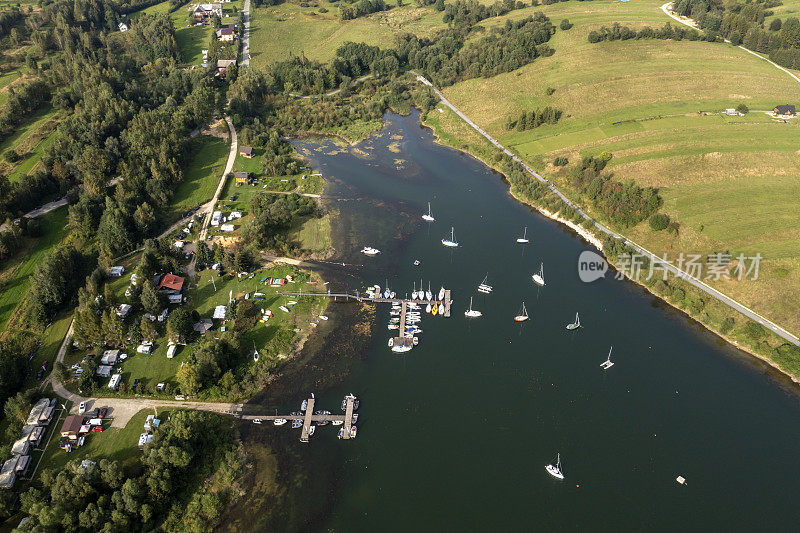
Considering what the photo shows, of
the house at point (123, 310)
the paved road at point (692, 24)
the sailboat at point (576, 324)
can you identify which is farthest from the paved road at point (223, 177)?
the paved road at point (692, 24)

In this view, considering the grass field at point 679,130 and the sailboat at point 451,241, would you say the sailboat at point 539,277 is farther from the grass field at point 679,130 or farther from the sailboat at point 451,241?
the grass field at point 679,130

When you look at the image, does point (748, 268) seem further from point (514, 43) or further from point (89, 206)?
point (89, 206)

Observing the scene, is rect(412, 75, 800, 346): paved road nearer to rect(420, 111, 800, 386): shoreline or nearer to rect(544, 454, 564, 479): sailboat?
rect(420, 111, 800, 386): shoreline

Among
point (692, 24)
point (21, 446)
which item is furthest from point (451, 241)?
A: point (692, 24)

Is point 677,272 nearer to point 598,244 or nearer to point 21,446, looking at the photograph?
point 598,244

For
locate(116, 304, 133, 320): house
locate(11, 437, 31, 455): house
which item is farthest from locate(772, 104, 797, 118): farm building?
locate(11, 437, 31, 455): house
